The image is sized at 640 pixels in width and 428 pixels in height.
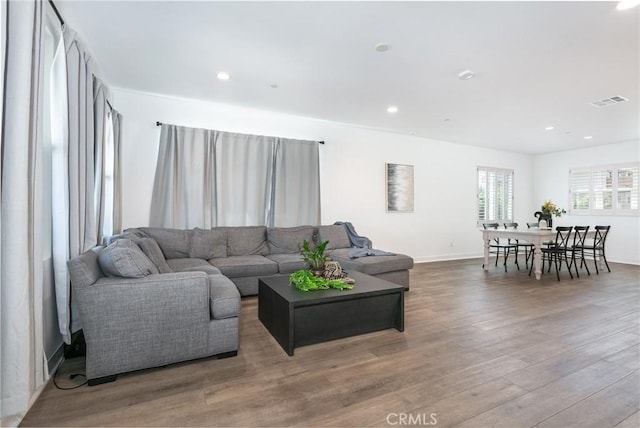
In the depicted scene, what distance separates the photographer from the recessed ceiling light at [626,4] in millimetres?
2279

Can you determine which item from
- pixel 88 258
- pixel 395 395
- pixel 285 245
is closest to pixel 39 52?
pixel 88 258

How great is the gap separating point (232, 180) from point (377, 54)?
2.76 metres

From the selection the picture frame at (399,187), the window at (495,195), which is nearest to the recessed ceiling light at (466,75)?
the picture frame at (399,187)

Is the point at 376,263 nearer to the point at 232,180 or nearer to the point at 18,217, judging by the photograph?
the point at 232,180

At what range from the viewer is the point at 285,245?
15.7ft

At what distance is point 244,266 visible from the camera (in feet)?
12.9

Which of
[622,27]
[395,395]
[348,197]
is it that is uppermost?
[622,27]

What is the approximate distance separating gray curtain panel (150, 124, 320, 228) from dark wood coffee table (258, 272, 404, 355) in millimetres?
2024

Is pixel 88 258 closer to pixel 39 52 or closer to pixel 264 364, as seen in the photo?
pixel 39 52

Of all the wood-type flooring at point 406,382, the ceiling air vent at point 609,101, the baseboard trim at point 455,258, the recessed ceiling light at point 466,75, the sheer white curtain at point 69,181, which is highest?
the recessed ceiling light at point 466,75

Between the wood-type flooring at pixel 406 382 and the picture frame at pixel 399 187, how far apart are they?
3.27 metres

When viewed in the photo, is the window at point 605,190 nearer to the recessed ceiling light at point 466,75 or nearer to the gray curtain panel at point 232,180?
the recessed ceiling light at point 466,75

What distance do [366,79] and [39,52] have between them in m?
2.94

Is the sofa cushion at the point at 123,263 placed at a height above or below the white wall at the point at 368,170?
below
